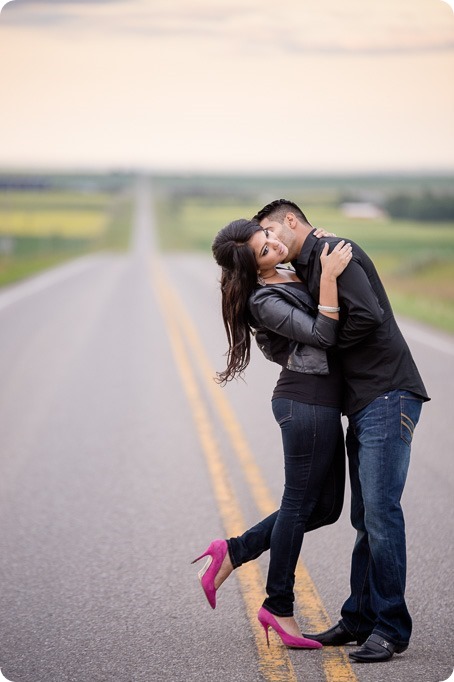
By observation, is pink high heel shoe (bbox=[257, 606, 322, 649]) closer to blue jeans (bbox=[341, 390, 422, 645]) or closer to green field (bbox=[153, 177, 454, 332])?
blue jeans (bbox=[341, 390, 422, 645])

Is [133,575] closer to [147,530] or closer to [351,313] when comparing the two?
[147,530]

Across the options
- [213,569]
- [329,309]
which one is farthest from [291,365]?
[213,569]

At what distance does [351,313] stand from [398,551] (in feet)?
3.36

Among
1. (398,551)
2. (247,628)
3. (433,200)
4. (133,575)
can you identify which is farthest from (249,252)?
(433,200)

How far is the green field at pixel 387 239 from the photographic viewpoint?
2648 cm

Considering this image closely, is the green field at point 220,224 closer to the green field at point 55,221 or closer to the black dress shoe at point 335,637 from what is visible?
the green field at point 55,221

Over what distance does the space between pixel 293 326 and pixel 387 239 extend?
52.6m

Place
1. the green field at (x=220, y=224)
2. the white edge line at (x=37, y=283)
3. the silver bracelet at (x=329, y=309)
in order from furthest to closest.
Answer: the green field at (x=220, y=224)
the white edge line at (x=37, y=283)
the silver bracelet at (x=329, y=309)

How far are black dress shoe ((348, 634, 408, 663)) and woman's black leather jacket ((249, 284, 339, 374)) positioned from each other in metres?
1.13

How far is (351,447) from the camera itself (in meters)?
4.70

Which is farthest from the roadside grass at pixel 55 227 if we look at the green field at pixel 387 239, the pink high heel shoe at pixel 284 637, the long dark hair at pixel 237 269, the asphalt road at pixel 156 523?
the pink high heel shoe at pixel 284 637

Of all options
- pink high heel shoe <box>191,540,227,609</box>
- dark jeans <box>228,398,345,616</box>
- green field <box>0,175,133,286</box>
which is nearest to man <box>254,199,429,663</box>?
dark jeans <box>228,398,345,616</box>

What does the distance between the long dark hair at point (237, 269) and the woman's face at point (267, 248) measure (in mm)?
22

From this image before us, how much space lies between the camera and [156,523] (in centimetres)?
673
